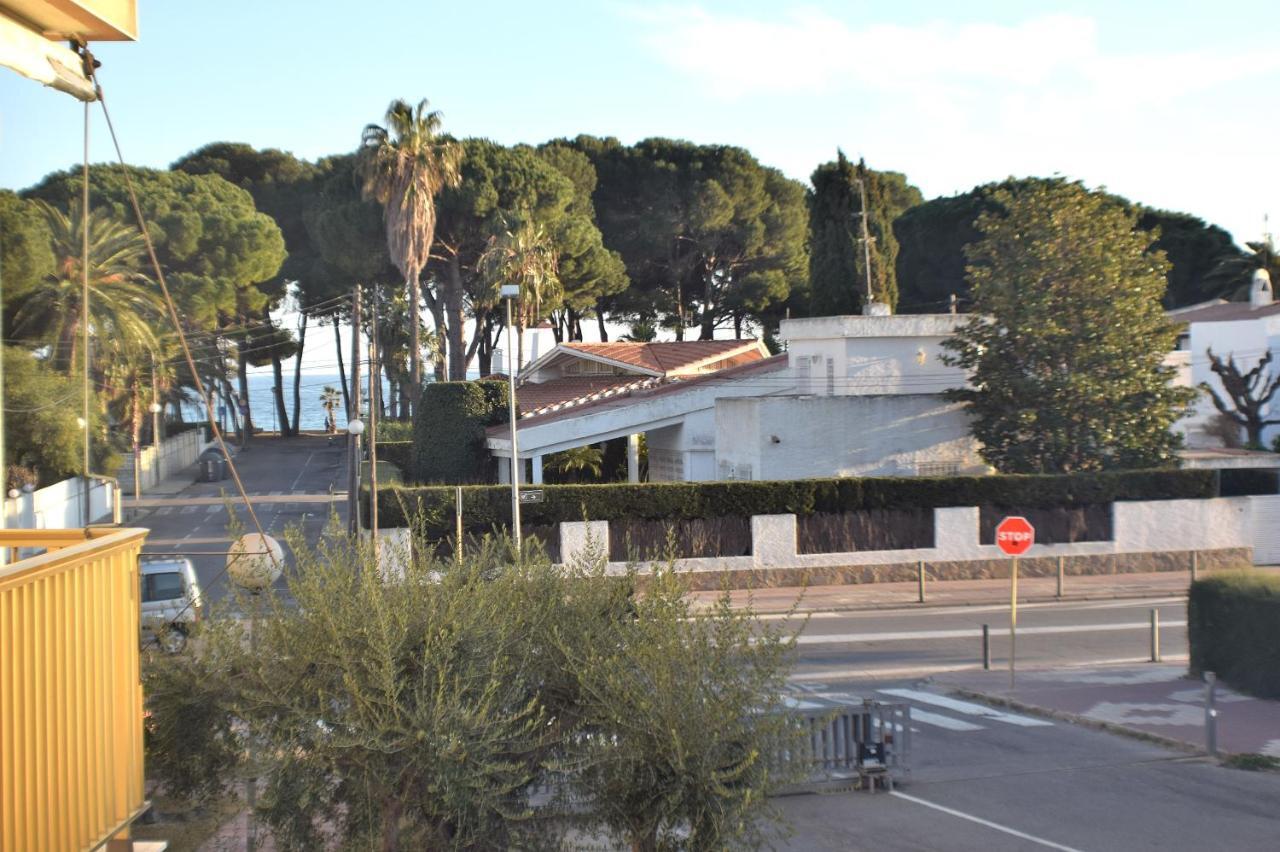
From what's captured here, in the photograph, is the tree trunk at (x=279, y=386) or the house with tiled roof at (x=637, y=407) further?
the tree trunk at (x=279, y=386)

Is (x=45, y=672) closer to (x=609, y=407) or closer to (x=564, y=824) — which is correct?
(x=564, y=824)

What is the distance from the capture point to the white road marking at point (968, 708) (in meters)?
15.5

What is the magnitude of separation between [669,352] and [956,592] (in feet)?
69.6

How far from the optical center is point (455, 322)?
5853 cm

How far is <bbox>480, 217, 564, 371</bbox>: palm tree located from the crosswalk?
36113 mm

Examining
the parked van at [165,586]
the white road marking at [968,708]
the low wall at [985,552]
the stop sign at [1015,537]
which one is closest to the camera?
the white road marking at [968,708]

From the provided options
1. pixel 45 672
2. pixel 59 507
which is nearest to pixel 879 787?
pixel 45 672

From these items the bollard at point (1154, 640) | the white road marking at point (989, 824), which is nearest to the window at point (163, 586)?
the white road marking at point (989, 824)

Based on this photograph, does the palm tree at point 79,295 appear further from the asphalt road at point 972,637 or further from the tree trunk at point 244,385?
the tree trunk at point 244,385

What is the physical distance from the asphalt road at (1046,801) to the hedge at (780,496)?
13.4 m

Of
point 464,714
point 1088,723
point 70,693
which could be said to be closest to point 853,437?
point 1088,723

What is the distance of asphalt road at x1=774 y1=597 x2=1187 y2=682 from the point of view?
1966 centimetres

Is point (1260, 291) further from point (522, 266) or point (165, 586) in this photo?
point (165, 586)

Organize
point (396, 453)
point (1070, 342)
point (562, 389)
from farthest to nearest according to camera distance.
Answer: point (396, 453) < point (562, 389) < point (1070, 342)
